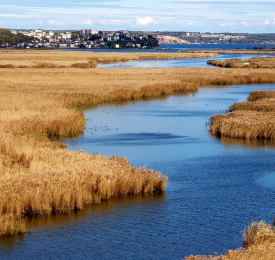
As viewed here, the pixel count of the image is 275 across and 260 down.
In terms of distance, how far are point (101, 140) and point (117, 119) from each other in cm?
642

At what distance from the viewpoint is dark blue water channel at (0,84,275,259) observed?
1155cm

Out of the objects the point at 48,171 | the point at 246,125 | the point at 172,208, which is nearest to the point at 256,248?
the point at 172,208

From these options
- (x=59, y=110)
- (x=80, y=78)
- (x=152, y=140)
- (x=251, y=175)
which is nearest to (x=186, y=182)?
(x=251, y=175)

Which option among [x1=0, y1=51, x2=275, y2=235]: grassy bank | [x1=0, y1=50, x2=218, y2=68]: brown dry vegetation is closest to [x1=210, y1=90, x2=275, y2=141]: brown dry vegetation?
[x1=0, y1=51, x2=275, y2=235]: grassy bank

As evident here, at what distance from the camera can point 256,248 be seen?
31.1 ft

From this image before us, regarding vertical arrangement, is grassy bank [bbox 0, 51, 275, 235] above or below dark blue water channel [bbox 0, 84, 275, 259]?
above

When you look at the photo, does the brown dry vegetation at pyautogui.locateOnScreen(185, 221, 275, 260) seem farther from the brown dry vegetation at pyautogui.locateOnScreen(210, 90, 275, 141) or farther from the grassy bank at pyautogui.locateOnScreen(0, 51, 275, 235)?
the brown dry vegetation at pyautogui.locateOnScreen(210, 90, 275, 141)

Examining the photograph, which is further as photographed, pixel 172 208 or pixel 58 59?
pixel 58 59

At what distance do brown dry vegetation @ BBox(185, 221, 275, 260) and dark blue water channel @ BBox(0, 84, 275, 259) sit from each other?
41.1 inches

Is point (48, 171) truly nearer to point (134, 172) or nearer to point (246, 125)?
point (134, 172)

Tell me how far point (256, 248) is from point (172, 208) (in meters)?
4.90

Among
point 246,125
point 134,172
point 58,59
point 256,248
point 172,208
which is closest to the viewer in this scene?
point 256,248

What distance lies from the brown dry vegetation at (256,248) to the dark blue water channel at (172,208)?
3.42 ft

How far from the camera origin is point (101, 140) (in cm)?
2395
